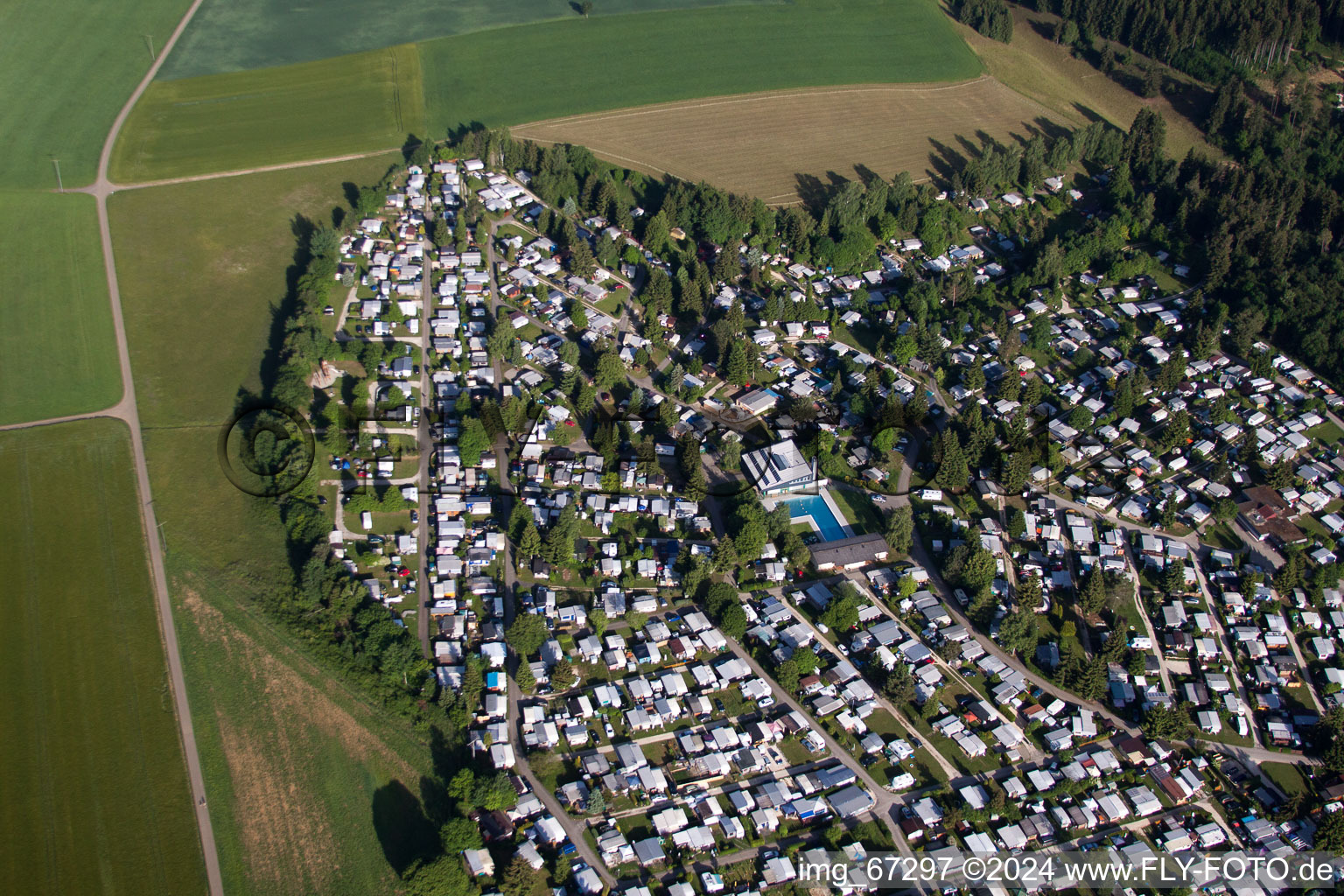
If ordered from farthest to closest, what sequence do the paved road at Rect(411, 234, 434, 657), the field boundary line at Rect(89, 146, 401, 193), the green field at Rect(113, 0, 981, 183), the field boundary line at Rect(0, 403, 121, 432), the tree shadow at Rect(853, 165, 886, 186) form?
the green field at Rect(113, 0, 981, 183) < the tree shadow at Rect(853, 165, 886, 186) < the field boundary line at Rect(89, 146, 401, 193) < the field boundary line at Rect(0, 403, 121, 432) < the paved road at Rect(411, 234, 434, 657)

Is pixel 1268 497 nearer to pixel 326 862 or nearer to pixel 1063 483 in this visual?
pixel 1063 483

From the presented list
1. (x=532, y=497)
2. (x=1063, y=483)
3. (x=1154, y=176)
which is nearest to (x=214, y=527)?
(x=532, y=497)

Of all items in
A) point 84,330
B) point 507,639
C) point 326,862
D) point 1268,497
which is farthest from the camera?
point 84,330

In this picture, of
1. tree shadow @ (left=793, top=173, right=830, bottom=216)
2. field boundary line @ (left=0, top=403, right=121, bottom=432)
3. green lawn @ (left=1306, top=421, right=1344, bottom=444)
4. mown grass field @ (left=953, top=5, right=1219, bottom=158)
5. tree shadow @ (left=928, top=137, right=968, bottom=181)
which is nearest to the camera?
field boundary line @ (left=0, top=403, right=121, bottom=432)

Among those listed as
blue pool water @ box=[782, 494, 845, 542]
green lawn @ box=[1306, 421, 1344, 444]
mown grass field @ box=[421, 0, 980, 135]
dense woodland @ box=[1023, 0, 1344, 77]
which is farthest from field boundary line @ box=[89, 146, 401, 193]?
dense woodland @ box=[1023, 0, 1344, 77]

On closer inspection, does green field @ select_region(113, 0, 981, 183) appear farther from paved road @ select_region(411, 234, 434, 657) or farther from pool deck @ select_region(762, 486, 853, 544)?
pool deck @ select_region(762, 486, 853, 544)

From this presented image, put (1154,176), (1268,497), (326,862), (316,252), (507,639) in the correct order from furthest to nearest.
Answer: (1154,176), (316,252), (1268,497), (507,639), (326,862)
